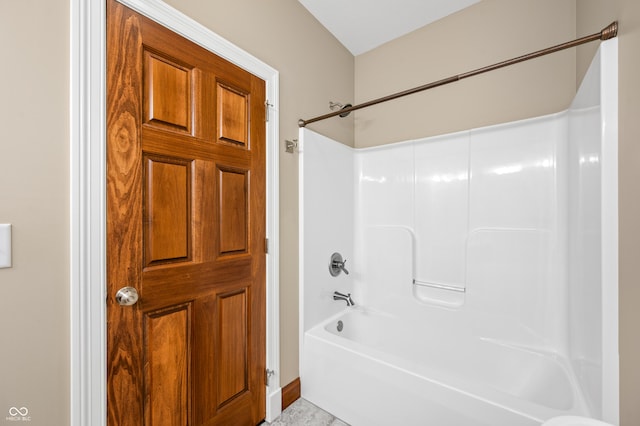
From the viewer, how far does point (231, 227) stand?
138 cm

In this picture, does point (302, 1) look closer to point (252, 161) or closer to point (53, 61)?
point (252, 161)

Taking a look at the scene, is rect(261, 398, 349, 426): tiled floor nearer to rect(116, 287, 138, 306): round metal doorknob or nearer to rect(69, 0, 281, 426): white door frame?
rect(69, 0, 281, 426): white door frame

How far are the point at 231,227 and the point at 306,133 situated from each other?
2.86ft

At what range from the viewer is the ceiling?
6.13ft

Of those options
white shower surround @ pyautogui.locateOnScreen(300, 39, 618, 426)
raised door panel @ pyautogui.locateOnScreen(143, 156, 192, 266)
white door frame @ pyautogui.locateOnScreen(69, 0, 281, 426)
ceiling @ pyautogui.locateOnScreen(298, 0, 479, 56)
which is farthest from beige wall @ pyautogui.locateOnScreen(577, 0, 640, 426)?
white door frame @ pyautogui.locateOnScreen(69, 0, 281, 426)

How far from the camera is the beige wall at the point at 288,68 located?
1.41 m

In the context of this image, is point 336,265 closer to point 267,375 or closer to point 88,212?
point 267,375

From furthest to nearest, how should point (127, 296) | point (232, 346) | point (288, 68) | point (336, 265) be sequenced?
point (336, 265)
point (288, 68)
point (232, 346)
point (127, 296)

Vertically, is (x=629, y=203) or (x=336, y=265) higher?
(x=629, y=203)

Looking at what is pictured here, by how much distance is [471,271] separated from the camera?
183 cm

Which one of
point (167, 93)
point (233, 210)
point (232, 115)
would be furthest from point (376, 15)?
point (233, 210)

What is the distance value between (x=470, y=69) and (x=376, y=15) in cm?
84

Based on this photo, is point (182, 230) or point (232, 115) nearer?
point (182, 230)

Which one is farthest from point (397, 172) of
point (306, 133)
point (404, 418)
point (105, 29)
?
point (105, 29)
